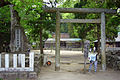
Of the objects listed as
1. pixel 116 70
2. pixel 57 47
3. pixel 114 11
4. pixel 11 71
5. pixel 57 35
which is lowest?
pixel 116 70

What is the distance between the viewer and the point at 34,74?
6.99m

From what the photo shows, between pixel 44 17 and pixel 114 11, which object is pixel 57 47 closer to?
pixel 114 11

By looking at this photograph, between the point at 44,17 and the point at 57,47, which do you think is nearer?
the point at 57,47

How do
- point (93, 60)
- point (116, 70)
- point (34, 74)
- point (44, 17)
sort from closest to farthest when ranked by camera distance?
point (34, 74) < point (93, 60) < point (116, 70) < point (44, 17)

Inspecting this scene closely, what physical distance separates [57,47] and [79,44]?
3080 centimetres

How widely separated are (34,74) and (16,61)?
3.85 feet

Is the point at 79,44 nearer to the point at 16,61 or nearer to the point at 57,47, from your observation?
the point at 57,47

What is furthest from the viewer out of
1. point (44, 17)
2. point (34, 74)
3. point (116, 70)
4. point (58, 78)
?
point (44, 17)

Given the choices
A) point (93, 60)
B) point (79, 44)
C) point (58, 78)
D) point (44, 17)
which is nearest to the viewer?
point (58, 78)

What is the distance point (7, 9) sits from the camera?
15.0 meters

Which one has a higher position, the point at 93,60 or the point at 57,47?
the point at 57,47

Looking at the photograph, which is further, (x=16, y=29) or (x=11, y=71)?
(x=16, y=29)

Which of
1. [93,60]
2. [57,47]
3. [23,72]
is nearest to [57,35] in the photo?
[57,47]

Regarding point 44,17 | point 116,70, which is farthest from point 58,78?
point 44,17
